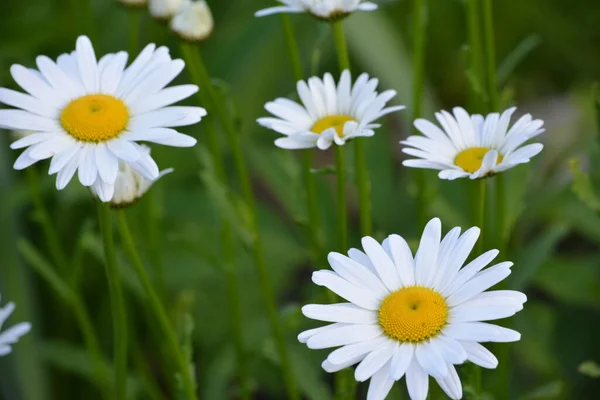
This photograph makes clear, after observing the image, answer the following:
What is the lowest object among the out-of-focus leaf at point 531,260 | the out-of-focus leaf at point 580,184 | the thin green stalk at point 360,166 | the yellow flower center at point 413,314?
the out-of-focus leaf at point 531,260

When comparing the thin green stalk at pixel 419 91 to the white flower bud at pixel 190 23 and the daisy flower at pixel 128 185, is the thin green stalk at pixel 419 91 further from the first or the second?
the daisy flower at pixel 128 185

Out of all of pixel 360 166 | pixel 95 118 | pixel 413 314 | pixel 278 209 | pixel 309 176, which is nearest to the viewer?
pixel 413 314

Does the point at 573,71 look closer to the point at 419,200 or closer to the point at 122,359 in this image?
the point at 419,200

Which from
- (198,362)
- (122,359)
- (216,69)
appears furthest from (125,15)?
(122,359)

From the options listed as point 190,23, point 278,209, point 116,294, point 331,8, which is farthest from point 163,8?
point 278,209

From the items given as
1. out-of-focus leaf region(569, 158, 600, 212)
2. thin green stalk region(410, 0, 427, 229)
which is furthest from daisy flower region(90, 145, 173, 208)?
out-of-focus leaf region(569, 158, 600, 212)

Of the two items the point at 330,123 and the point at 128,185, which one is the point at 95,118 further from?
the point at 330,123

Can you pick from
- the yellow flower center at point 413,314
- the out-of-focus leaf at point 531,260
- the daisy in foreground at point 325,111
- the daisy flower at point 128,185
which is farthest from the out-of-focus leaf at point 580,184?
the daisy flower at point 128,185
